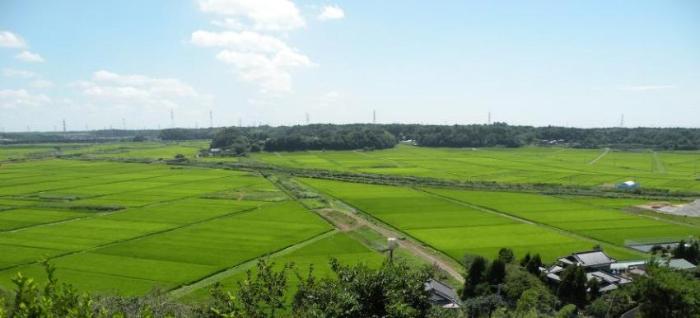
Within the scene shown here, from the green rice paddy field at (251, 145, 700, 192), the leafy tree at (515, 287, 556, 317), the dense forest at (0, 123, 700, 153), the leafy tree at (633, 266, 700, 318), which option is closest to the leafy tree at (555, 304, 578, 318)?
the leafy tree at (515, 287, 556, 317)

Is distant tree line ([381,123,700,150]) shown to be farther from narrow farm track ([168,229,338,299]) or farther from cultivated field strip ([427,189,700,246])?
narrow farm track ([168,229,338,299])

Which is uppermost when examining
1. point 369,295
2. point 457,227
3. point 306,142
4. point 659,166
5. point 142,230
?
point 306,142

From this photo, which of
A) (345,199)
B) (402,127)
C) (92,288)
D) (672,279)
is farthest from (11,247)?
(402,127)

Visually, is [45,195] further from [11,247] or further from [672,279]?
[672,279]

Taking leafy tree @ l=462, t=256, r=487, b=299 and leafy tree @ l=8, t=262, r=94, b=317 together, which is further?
leafy tree @ l=462, t=256, r=487, b=299

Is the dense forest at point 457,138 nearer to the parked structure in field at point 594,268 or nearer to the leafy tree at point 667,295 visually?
the parked structure in field at point 594,268

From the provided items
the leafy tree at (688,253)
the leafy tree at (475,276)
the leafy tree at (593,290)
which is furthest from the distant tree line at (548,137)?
the leafy tree at (475,276)

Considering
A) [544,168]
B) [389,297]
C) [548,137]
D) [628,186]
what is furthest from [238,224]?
[548,137]

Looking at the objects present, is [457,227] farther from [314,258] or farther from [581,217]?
[314,258]
